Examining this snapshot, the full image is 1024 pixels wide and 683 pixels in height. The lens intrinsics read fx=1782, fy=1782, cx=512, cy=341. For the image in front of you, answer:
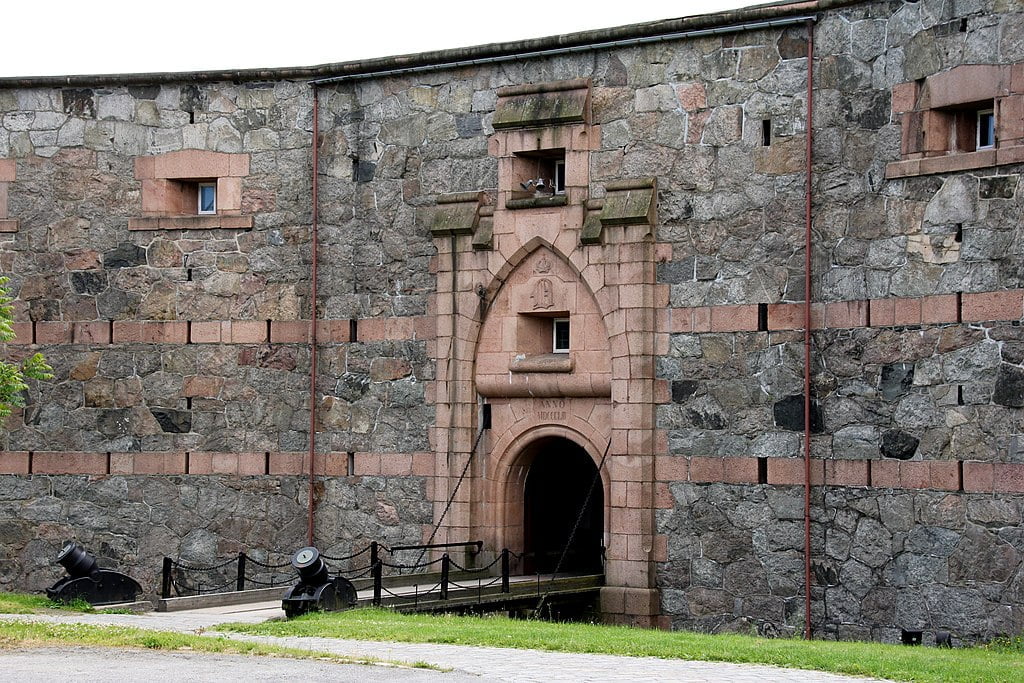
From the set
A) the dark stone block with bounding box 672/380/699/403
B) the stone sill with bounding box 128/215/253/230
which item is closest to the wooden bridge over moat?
the dark stone block with bounding box 672/380/699/403

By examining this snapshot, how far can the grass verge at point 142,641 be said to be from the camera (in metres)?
15.4

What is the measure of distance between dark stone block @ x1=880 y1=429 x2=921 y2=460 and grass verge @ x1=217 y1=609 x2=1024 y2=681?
93.1 inches

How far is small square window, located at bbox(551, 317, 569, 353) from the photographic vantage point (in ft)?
74.6

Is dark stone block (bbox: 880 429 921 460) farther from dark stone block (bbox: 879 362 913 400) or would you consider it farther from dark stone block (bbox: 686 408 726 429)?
dark stone block (bbox: 686 408 726 429)

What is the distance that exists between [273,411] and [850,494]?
26.7ft

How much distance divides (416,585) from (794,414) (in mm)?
4796

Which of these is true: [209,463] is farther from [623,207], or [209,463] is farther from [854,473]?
[854,473]

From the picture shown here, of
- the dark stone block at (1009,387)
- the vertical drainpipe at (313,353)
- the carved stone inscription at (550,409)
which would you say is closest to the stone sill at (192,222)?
the vertical drainpipe at (313,353)

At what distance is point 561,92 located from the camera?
2225cm

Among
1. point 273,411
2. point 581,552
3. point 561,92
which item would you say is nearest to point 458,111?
point 561,92

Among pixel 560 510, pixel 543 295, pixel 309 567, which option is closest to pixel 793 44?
pixel 543 295

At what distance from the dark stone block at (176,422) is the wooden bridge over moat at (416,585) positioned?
1776 mm

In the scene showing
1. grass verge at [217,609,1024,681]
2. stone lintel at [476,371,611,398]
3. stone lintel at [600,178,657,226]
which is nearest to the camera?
grass verge at [217,609,1024,681]

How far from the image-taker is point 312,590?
1872 centimetres
